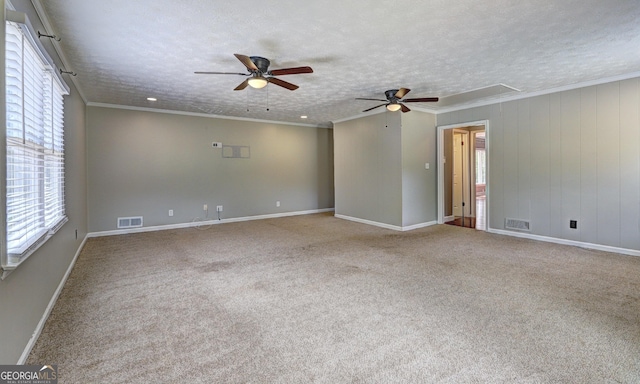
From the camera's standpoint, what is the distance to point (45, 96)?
2592 millimetres

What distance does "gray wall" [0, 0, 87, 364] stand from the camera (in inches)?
67.1

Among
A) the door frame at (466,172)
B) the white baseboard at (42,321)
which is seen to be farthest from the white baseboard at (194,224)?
the door frame at (466,172)

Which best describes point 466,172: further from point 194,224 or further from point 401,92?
point 194,224

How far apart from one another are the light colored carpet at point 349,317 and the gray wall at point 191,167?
181 cm

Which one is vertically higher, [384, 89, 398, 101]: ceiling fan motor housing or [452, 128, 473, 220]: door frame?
[384, 89, 398, 101]: ceiling fan motor housing

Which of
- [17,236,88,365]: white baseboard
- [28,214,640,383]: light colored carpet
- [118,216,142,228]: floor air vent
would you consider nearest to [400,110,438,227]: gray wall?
[28,214,640,383]: light colored carpet

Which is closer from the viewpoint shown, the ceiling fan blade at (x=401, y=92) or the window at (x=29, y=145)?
the window at (x=29, y=145)

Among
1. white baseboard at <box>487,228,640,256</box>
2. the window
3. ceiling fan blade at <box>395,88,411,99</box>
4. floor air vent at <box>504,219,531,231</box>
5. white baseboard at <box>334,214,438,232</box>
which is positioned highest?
ceiling fan blade at <box>395,88,411,99</box>

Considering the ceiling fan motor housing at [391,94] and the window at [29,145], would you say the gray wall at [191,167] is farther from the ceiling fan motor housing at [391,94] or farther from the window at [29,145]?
the ceiling fan motor housing at [391,94]

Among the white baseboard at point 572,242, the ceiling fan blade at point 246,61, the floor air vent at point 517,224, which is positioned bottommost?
the white baseboard at point 572,242

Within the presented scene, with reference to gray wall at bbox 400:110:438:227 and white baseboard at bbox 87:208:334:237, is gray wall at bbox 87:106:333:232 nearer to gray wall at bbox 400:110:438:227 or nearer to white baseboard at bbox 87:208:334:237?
white baseboard at bbox 87:208:334:237

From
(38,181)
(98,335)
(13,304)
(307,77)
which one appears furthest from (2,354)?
(307,77)

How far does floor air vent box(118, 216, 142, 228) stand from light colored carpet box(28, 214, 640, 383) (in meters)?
1.55
